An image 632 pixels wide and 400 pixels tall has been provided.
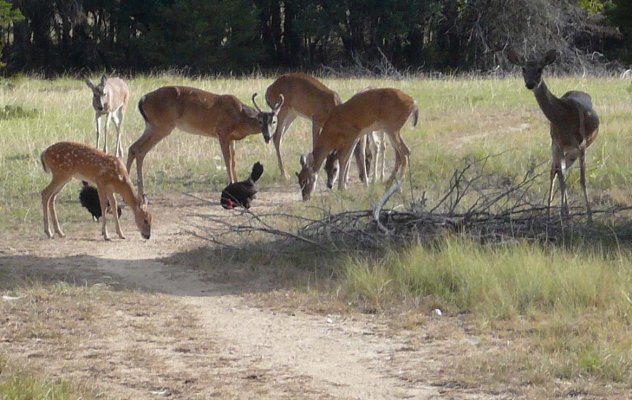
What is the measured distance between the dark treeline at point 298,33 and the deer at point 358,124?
24130 mm

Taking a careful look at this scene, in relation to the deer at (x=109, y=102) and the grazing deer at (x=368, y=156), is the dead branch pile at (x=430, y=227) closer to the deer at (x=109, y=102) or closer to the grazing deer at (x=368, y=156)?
the grazing deer at (x=368, y=156)

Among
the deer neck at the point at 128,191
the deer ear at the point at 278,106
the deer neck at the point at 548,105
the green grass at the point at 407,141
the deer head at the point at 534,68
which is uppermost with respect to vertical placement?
the deer head at the point at 534,68

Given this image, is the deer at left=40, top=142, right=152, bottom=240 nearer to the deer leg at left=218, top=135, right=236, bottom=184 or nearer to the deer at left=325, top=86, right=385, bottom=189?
the deer leg at left=218, top=135, right=236, bottom=184

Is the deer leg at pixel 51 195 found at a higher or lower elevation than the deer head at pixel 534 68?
lower

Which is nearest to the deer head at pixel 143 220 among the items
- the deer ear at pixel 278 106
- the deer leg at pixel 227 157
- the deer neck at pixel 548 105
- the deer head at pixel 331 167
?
the deer leg at pixel 227 157

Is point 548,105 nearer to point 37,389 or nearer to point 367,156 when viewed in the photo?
point 367,156

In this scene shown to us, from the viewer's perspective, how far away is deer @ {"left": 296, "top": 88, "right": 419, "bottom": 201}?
14297mm

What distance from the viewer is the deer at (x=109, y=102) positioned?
56.6 ft

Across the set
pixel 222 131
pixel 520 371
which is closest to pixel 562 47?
A: pixel 222 131

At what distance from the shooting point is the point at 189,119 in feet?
48.8

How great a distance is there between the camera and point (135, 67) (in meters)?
41.6

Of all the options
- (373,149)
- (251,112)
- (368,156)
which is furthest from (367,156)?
(251,112)

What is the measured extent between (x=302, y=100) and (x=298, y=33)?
26352 mm

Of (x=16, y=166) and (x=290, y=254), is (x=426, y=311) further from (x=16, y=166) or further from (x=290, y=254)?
(x=16, y=166)
